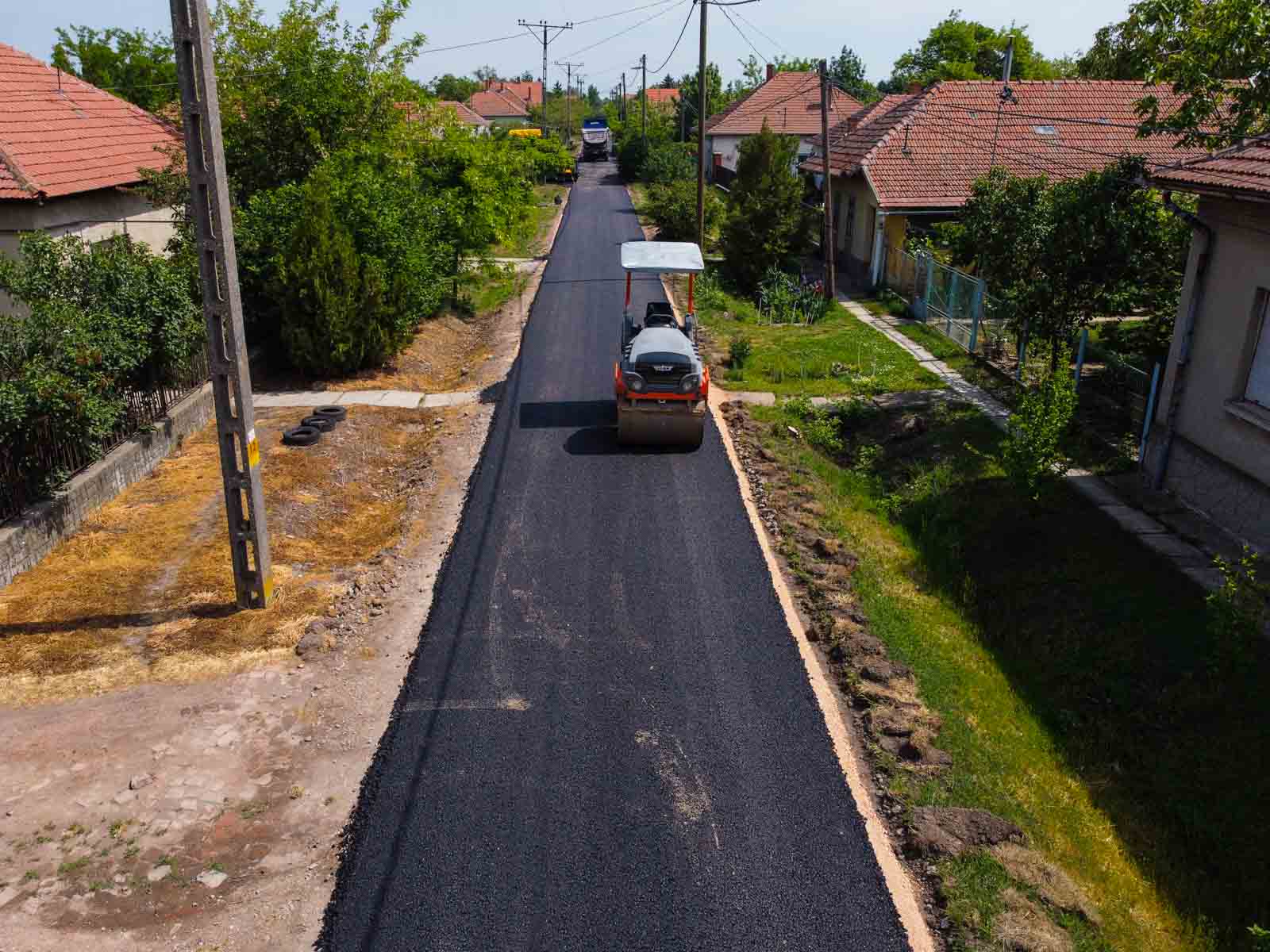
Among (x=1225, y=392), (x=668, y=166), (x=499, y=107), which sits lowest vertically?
(x=1225, y=392)

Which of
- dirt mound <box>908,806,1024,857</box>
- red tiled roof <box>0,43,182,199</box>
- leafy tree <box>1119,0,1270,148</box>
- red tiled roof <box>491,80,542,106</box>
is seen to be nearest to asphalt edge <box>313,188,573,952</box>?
dirt mound <box>908,806,1024,857</box>

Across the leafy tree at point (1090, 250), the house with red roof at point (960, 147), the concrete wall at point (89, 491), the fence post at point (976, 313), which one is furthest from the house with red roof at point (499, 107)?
the leafy tree at point (1090, 250)

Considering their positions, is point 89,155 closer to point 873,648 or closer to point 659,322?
point 659,322

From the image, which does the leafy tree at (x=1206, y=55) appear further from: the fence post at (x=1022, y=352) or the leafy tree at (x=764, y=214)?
the leafy tree at (x=764, y=214)

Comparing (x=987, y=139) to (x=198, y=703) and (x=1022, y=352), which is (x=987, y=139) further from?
(x=198, y=703)

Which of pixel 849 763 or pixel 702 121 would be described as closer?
pixel 849 763

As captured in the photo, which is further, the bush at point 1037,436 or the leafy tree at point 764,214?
the leafy tree at point 764,214

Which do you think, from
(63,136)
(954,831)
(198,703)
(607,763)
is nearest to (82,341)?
(198,703)
